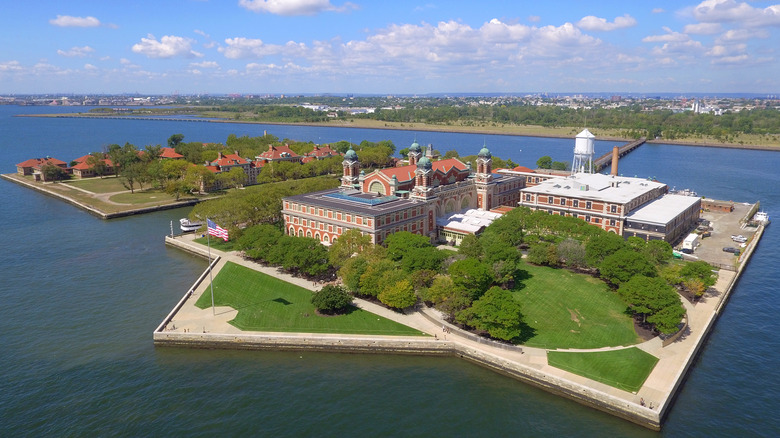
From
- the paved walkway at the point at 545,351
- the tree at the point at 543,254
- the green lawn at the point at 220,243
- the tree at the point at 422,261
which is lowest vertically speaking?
the paved walkway at the point at 545,351

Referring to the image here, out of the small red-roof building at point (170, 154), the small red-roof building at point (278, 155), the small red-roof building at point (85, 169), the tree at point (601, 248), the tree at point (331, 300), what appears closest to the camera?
the tree at point (331, 300)

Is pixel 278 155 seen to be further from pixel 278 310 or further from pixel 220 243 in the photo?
pixel 278 310

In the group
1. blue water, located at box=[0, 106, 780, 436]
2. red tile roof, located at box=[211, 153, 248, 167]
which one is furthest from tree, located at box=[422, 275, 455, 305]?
red tile roof, located at box=[211, 153, 248, 167]

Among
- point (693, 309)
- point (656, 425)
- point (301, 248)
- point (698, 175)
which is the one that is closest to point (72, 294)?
point (301, 248)

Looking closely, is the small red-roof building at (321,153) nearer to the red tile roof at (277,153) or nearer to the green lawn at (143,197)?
the red tile roof at (277,153)

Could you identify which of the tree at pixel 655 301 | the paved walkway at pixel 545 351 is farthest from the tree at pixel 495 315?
the tree at pixel 655 301

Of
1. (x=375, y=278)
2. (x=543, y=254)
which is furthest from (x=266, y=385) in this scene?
(x=543, y=254)

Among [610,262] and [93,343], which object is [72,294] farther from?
[610,262]
